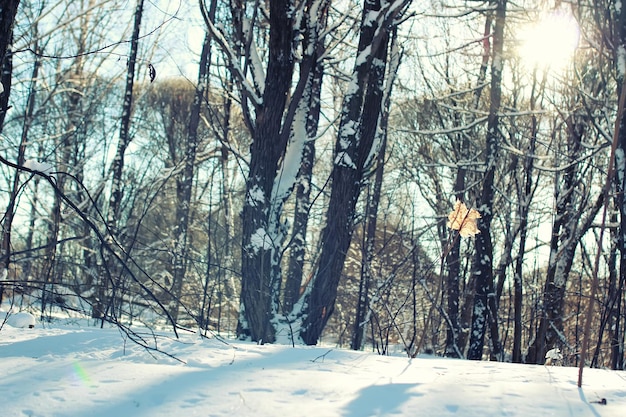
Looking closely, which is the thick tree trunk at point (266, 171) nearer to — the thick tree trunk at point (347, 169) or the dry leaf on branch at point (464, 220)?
the thick tree trunk at point (347, 169)

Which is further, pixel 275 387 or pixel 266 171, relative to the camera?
pixel 266 171

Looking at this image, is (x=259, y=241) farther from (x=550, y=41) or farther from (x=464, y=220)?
(x=550, y=41)

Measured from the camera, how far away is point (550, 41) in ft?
27.4

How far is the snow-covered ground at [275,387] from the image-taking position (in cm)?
179

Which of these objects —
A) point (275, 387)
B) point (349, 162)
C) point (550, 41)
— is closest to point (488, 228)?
point (550, 41)

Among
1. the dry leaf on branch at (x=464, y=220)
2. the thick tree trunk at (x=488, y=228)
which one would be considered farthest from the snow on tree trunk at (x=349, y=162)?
the thick tree trunk at (x=488, y=228)

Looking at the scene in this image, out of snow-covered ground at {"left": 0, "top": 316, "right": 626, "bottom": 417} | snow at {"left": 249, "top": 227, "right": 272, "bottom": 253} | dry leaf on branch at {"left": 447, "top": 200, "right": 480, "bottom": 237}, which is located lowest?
snow-covered ground at {"left": 0, "top": 316, "right": 626, "bottom": 417}

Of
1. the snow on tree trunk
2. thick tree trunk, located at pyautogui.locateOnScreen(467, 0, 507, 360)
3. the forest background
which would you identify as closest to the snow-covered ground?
the forest background

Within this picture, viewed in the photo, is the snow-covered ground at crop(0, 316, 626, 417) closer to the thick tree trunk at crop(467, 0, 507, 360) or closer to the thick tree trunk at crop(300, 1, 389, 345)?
the thick tree trunk at crop(300, 1, 389, 345)

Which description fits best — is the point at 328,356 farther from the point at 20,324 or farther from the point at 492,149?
the point at 492,149

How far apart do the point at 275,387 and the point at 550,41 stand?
25.5 feet

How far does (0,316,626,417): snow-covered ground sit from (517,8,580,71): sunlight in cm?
631

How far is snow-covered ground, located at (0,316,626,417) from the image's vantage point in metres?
1.79

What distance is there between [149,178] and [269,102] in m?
11.7
